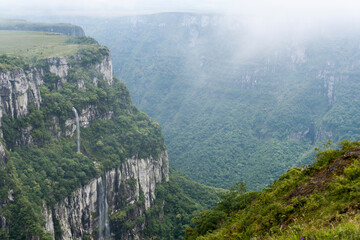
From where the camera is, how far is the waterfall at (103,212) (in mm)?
48188

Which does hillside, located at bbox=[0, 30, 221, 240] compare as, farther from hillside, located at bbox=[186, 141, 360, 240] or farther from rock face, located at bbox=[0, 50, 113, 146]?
hillside, located at bbox=[186, 141, 360, 240]

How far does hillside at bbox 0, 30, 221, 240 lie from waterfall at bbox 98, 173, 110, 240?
0.15m

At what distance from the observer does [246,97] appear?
481 ft

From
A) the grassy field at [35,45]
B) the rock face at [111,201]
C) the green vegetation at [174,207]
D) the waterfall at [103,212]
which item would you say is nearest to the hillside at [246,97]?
the green vegetation at [174,207]

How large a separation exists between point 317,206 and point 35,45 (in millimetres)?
63987

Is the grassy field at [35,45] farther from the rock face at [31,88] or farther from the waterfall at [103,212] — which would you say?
the waterfall at [103,212]

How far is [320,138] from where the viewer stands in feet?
383

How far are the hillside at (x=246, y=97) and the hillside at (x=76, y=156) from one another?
3657 cm

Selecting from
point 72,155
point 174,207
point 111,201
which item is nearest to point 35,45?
point 72,155

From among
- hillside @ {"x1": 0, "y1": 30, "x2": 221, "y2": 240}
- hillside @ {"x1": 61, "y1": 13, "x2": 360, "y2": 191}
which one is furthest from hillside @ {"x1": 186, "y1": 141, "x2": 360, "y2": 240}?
hillside @ {"x1": 61, "y1": 13, "x2": 360, "y2": 191}

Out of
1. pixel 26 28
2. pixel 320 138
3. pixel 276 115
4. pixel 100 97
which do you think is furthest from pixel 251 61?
pixel 100 97

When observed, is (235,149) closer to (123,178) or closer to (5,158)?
(123,178)

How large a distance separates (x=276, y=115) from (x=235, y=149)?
28260 millimetres

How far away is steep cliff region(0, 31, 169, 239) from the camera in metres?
37.2
